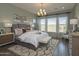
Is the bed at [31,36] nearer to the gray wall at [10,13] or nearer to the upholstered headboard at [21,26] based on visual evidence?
the upholstered headboard at [21,26]

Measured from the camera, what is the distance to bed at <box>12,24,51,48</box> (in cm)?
195

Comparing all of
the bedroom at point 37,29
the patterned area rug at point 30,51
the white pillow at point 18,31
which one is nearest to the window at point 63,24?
the bedroom at point 37,29

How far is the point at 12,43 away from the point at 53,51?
3.01ft

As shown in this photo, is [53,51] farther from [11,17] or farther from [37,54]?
[11,17]

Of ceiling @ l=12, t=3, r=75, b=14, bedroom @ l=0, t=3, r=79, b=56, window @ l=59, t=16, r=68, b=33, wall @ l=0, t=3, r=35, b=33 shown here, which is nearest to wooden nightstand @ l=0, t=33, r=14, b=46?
bedroom @ l=0, t=3, r=79, b=56

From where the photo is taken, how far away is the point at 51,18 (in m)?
2.00

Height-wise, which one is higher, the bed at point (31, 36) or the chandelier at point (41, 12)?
the chandelier at point (41, 12)

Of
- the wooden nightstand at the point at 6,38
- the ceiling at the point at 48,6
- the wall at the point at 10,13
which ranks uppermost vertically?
the ceiling at the point at 48,6

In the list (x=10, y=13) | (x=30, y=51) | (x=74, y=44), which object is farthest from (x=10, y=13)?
(x=74, y=44)

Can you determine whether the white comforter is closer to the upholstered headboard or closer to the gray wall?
the upholstered headboard

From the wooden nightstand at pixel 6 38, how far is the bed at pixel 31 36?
12cm

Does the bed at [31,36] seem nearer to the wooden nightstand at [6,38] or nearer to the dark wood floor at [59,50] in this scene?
the wooden nightstand at [6,38]

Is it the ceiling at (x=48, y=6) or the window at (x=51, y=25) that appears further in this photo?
the window at (x=51, y=25)

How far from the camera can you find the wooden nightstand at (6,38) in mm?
1905
